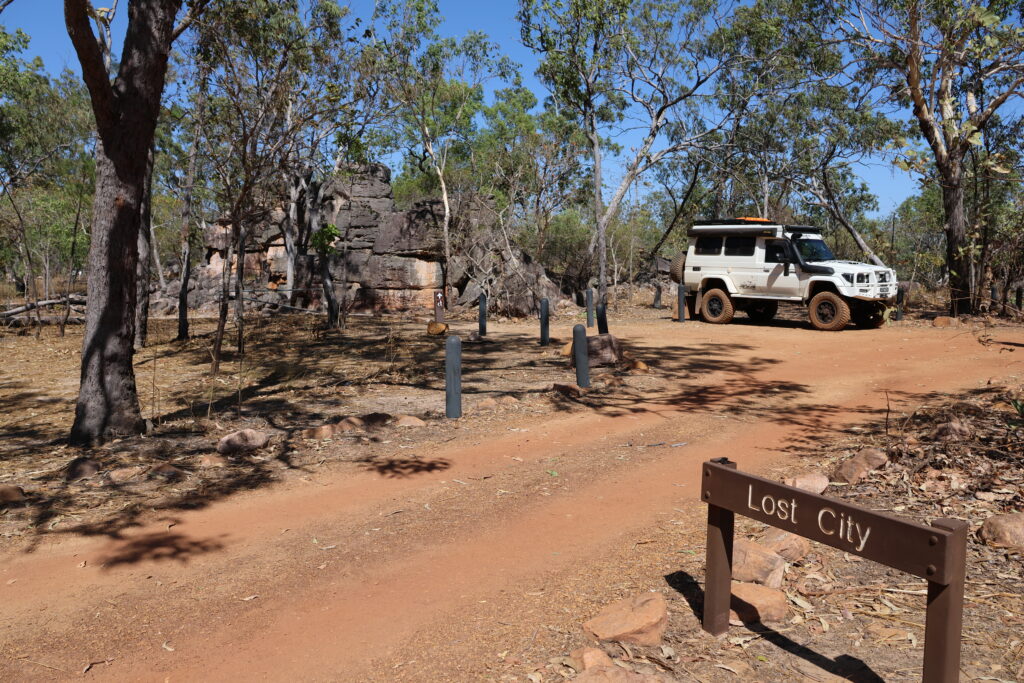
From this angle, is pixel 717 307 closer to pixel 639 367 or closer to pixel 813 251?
pixel 813 251

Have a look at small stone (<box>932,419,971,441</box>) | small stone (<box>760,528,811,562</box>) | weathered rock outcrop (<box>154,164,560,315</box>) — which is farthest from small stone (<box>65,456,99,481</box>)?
weathered rock outcrop (<box>154,164,560,315</box>)

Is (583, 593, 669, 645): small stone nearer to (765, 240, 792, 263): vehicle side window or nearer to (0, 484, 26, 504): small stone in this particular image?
(0, 484, 26, 504): small stone

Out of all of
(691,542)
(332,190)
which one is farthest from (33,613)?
(332,190)

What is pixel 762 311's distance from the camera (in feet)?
64.4

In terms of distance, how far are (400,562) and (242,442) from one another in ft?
10.3

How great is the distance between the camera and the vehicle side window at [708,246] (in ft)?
61.3

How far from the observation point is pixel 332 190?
2850cm

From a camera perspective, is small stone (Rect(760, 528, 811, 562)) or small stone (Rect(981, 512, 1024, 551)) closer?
small stone (Rect(981, 512, 1024, 551))

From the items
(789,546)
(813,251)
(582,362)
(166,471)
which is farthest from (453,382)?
(813,251)

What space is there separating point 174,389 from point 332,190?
1878cm

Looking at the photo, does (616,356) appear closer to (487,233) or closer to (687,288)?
(687,288)

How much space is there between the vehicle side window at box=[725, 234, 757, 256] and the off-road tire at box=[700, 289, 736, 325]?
105 centimetres

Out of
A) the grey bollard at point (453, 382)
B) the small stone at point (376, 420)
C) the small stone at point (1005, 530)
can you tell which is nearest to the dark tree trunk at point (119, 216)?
the small stone at point (376, 420)

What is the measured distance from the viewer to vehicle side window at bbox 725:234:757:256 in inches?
711
